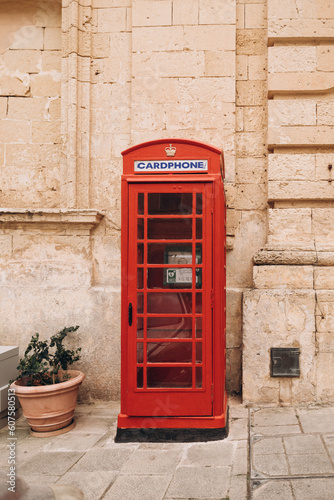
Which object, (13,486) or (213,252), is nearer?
(13,486)

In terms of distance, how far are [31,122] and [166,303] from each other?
9.96ft

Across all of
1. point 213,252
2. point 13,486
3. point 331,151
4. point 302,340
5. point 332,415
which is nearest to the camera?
point 13,486

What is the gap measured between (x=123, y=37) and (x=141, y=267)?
302 centimetres

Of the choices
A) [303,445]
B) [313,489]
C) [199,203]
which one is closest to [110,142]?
[199,203]

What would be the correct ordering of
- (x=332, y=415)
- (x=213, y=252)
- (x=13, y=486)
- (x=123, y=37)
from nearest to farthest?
(x=13, y=486) < (x=213, y=252) < (x=332, y=415) < (x=123, y=37)

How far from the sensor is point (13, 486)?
2201mm

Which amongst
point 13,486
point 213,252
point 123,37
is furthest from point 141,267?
point 123,37

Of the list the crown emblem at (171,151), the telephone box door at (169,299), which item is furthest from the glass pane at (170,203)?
the crown emblem at (171,151)

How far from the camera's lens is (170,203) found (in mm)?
3744

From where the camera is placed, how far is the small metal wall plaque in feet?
14.4

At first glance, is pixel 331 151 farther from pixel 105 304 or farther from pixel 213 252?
pixel 105 304

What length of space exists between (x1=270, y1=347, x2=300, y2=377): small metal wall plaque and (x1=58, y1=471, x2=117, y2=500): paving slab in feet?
6.55

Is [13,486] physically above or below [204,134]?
below

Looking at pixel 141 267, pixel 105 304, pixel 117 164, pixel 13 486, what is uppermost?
pixel 117 164
